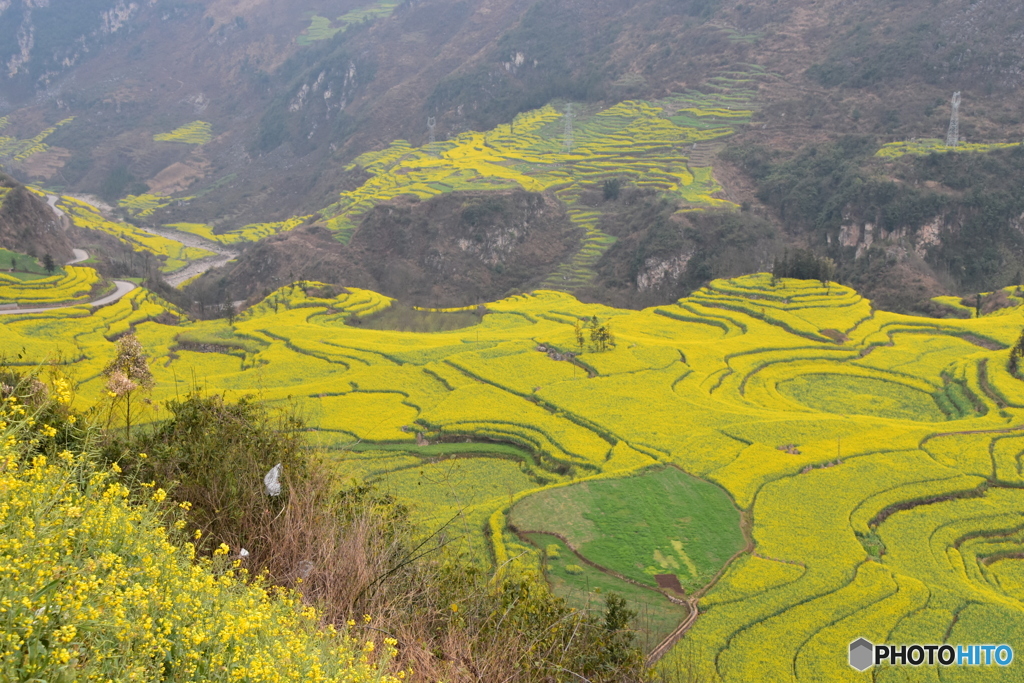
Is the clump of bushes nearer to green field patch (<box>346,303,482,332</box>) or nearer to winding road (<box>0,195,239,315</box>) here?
green field patch (<box>346,303,482,332</box>)

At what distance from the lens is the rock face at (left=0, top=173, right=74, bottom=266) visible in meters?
54.5

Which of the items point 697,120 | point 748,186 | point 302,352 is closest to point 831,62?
point 697,120

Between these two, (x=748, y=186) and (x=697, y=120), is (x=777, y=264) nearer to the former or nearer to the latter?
(x=748, y=186)

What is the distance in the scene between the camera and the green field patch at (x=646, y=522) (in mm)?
15531

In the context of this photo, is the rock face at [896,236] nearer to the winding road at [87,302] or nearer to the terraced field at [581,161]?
the terraced field at [581,161]

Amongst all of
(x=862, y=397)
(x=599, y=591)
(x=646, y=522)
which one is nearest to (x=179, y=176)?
(x=862, y=397)

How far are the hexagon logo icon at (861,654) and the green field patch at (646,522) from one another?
126 inches

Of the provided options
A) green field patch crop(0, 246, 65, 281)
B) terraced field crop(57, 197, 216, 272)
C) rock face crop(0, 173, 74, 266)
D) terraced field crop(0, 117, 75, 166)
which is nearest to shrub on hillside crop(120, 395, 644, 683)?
green field patch crop(0, 246, 65, 281)

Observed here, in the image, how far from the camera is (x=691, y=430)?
22.6 m

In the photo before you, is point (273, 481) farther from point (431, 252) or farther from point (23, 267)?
point (431, 252)

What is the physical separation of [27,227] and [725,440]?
59416mm

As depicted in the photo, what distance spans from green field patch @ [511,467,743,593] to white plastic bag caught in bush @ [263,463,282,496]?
7764 millimetres

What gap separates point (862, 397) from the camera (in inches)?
1089

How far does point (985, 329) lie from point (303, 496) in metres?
A: 34.3
